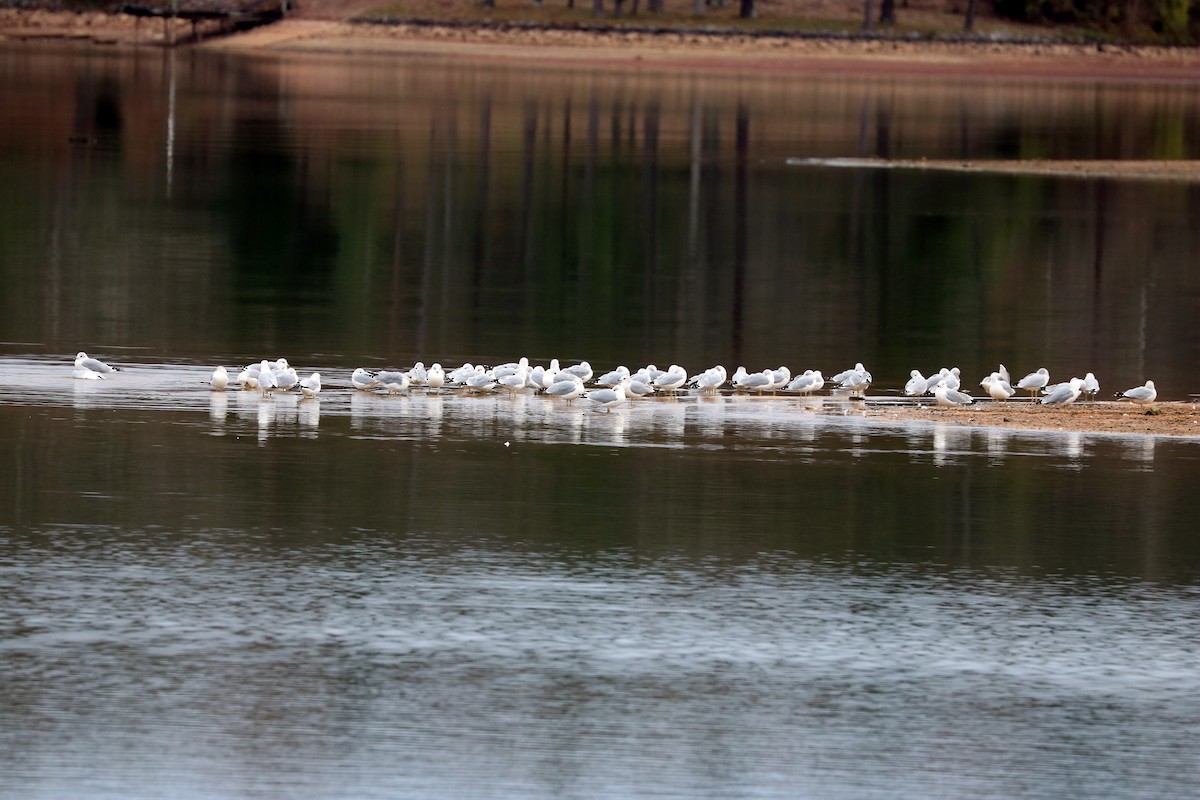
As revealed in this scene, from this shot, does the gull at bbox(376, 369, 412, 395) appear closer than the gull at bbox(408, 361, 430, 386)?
Yes

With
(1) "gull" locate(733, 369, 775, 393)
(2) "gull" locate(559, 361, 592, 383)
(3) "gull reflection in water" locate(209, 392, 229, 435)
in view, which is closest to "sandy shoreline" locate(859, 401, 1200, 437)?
(1) "gull" locate(733, 369, 775, 393)

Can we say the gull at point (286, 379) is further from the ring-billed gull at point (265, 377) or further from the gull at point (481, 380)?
the gull at point (481, 380)

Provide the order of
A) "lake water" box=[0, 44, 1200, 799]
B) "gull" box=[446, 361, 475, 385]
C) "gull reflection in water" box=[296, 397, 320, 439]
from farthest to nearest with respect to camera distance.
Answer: "gull" box=[446, 361, 475, 385], "gull reflection in water" box=[296, 397, 320, 439], "lake water" box=[0, 44, 1200, 799]

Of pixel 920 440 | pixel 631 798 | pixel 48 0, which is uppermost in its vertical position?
pixel 48 0

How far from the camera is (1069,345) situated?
28.1m

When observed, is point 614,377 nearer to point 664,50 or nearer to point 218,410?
point 218,410

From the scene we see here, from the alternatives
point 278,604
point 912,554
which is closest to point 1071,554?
point 912,554

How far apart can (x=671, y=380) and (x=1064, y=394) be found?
393cm

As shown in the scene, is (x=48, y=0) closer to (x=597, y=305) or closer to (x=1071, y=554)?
(x=597, y=305)

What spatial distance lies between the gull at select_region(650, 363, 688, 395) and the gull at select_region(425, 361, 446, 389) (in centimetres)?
214

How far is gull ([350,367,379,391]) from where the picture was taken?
22.3 metres

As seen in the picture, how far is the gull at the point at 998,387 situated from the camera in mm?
22853

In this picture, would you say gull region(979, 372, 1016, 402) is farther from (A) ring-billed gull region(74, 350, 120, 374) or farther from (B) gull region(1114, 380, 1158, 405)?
(A) ring-billed gull region(74, 350, 120, 374)

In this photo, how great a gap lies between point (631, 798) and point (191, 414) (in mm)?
10694
